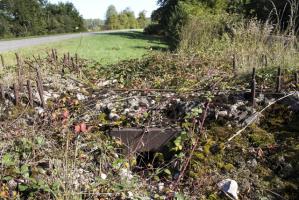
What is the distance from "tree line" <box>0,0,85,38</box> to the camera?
35.4 m

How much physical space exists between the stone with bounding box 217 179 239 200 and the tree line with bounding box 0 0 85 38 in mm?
32367

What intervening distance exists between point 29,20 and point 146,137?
121 ft

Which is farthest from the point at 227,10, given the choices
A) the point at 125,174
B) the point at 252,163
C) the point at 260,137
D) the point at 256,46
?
the point at 125,174

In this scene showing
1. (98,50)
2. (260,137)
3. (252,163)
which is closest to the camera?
(252,163)

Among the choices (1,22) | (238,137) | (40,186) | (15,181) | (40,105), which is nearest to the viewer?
(40,186)

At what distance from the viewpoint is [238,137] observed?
2.95m

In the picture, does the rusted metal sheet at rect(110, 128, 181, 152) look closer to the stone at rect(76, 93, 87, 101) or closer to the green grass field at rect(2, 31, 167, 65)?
the stone at rect(76, 93, 87, 101)

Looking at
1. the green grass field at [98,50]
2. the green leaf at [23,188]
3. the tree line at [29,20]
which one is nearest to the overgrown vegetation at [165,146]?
the green leaf at [23,188]

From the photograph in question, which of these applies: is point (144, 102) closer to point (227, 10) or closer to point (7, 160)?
point (7, 160)

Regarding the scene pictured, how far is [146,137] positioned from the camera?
10.1 ft

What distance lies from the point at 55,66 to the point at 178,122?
9.05ft

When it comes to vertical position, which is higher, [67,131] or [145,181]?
[67,131]

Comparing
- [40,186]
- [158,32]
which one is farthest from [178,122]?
[158,32]

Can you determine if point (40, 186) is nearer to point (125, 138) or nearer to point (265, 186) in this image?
point (125, 138)
